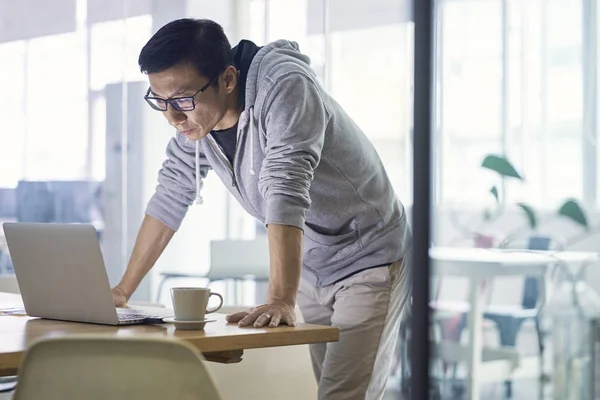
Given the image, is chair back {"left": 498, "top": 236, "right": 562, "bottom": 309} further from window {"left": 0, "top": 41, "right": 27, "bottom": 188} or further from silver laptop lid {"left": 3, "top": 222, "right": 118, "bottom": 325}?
window {"left": 0, "top": 41, "right": 27, "bottom": 188}

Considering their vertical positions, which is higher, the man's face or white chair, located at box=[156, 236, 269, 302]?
the man's face

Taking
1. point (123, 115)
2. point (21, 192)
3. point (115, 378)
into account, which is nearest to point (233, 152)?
point (115, 378)

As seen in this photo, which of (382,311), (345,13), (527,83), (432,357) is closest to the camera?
(432,357)

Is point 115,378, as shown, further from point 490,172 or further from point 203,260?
point 203,260

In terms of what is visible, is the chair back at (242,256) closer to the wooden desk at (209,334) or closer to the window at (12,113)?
the window at (12,113)

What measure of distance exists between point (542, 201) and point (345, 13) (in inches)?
139

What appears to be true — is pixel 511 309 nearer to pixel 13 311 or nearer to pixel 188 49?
pixel 188 49

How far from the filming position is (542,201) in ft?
5.25

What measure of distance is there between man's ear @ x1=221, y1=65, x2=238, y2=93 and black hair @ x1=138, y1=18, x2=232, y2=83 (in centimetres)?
2

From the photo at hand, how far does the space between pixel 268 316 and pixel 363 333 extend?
43cm

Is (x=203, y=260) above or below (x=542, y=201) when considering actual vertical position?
below

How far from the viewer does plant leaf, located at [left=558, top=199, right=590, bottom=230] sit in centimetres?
154

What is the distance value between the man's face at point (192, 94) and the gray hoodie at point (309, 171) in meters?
0.06

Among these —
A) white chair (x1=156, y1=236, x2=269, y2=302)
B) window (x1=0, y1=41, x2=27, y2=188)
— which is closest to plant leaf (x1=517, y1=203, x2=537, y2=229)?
white chair (x1=156, y1=236, x2=269, y2=302)
